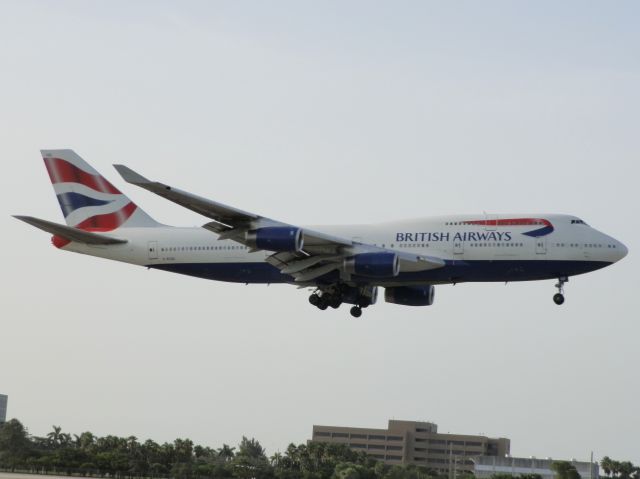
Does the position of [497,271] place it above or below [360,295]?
above

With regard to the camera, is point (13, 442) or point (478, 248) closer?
point (478, 248)

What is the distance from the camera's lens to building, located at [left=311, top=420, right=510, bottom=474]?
15938 centimetres

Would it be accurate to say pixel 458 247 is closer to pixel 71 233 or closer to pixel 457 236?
Answer: pixel 457 236

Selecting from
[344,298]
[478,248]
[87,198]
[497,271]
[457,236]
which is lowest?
[344,298]

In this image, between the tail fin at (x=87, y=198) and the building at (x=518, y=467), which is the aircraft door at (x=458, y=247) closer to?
the tail fin at (x=87, y=198)

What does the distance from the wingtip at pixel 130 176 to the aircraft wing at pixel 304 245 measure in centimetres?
132

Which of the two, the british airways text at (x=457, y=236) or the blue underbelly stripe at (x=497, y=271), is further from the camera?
the british airways text at (x=457, y=236)

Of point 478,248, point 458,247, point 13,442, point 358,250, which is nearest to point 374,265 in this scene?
point 358,250

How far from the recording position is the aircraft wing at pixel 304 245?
50594 millimetres

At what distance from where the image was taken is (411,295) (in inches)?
2344

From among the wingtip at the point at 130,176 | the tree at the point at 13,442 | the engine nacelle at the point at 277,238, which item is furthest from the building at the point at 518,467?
the wingtip at the point at 130,176

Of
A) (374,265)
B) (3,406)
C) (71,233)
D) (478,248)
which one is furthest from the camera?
(3,406)

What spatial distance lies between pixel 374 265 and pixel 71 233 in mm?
16753

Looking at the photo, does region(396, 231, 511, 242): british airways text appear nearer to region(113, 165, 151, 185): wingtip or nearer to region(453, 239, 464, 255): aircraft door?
region(453, 239, 464, 255): aircraft door
